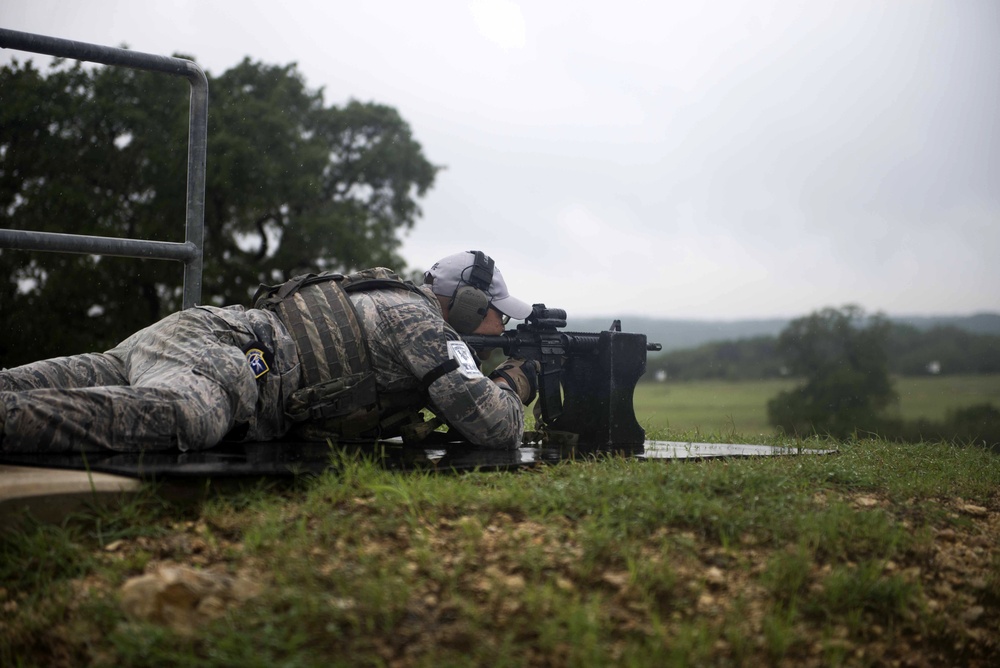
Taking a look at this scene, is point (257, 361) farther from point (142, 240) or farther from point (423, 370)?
point (142, 240)

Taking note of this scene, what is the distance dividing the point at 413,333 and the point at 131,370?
1.36 metres

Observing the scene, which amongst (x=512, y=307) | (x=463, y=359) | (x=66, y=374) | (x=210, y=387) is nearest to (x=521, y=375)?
(x=512, y=307)

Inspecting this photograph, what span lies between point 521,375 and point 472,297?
554 mm

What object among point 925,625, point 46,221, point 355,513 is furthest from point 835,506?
point 46,221

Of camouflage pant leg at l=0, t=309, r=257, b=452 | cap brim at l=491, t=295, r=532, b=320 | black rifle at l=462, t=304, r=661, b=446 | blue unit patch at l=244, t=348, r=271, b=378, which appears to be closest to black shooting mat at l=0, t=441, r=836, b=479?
camouflage pant leg at l=0, t=309, r=257, b=452

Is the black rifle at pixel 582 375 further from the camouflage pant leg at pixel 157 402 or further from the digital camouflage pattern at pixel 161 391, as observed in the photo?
the camouflage pant leg at pixel 157 402

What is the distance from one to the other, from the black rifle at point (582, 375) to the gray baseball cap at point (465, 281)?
112 mm

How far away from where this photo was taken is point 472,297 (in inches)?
188

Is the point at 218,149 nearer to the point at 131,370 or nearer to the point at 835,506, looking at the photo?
the point at 131,370

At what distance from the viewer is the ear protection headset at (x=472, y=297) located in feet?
15.7

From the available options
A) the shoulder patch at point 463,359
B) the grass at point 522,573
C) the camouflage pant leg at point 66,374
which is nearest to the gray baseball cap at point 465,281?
the shoulder patch at point 463,359

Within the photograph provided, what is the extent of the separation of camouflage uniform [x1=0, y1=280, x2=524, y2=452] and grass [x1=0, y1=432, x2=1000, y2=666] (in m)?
0.56

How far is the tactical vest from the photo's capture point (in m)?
4.21

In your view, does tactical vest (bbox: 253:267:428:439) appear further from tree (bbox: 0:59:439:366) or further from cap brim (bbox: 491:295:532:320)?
tree (bbox: 0:59:439:366)
